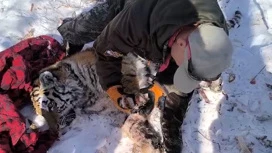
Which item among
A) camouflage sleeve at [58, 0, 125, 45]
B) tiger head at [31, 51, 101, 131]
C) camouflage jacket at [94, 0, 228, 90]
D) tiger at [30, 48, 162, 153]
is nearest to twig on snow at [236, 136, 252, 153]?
tiger at [30, 48, 162, 153]

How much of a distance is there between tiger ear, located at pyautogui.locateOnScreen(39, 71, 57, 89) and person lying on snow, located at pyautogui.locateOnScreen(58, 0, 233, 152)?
1.30 feet

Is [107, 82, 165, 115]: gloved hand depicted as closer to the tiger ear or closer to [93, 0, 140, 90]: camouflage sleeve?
[93, 0, 140, 90]: camouflage sleeve

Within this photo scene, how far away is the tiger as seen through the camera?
3266mm

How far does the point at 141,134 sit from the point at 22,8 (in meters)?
2.01

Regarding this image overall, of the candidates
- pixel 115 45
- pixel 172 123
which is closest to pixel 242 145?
pixel 172 123

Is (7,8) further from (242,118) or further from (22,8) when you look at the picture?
(242,118)

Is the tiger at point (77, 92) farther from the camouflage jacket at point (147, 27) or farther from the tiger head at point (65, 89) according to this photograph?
the camouflage jacket at point (147, 27)

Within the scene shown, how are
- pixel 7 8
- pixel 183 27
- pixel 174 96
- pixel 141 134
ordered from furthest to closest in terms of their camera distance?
pixel 7 8, pixel 141 134, pixel 174 96, pixel 183 27

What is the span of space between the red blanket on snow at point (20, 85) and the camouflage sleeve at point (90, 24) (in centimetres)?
27

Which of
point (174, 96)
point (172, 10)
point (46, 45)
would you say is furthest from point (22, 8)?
point (172, 10)

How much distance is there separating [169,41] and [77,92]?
1.50m

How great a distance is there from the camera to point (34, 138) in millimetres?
3076

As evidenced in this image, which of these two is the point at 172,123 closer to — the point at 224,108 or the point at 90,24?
the point at 224,108

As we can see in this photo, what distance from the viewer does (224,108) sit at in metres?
3.43
